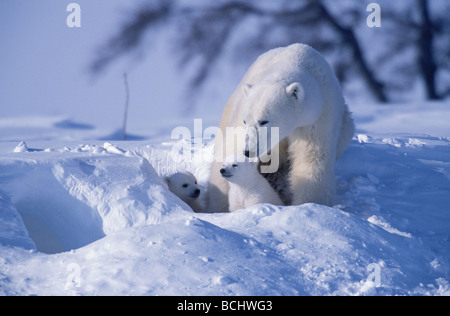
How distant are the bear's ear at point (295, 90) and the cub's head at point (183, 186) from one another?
1.18m

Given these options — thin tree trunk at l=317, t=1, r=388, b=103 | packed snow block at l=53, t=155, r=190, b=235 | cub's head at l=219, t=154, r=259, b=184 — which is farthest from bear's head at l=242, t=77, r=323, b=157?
thin tree trunk at l=317, t=1, r=388, b=103

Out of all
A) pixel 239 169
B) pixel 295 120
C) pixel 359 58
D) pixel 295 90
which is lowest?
pixel 239 169

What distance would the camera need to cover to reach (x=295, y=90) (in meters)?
3.24

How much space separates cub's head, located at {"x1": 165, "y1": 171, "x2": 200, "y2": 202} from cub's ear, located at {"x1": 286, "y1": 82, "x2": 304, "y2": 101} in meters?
1.18

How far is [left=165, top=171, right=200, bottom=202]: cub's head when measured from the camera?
4.06 metres

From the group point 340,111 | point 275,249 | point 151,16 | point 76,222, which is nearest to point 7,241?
point 76,222

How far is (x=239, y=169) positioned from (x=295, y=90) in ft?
1.91

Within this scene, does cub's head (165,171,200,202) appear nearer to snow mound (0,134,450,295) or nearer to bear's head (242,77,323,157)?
snow mound (0,134,450,295)

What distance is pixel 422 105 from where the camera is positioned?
10023 mm

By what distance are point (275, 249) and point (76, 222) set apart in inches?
55.4

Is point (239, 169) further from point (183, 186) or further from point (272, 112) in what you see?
point (183, 186)

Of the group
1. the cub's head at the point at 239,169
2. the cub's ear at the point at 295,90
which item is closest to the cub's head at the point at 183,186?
the cub's head at the point at 239,169
